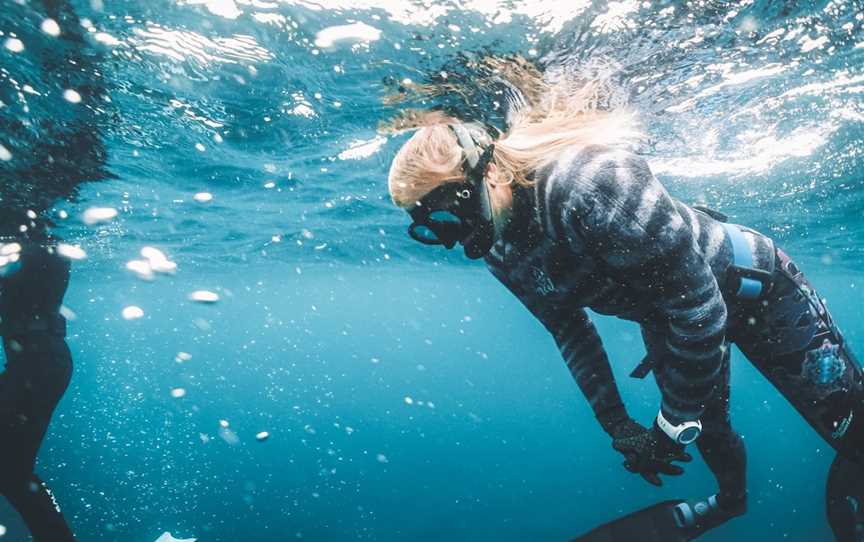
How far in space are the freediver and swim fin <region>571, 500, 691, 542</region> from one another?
249 inches

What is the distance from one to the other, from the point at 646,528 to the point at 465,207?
12.5ft

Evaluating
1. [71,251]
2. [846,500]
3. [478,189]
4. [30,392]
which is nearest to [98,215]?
[71,251]

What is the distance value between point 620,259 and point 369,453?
4495cm

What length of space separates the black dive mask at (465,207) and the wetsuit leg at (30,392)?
6282 millimetres

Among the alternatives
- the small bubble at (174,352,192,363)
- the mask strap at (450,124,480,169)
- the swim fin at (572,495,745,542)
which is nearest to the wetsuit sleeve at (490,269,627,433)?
the mask strap at (450,124,480,169)

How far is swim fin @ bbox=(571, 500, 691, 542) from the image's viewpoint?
4.06 m

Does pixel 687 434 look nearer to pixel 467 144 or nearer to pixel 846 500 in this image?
pixel 467 144

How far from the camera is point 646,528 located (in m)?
4.13

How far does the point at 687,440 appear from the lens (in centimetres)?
248

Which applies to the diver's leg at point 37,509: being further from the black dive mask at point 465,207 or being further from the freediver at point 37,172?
the black dive mask at point 465,207

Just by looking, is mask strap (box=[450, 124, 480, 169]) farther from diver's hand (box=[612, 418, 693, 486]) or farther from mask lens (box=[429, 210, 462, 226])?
diver's hand (box=[612, 418, 693, 486])

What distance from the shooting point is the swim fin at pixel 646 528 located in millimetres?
4059

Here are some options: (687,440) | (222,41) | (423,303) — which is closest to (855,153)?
(687,440)

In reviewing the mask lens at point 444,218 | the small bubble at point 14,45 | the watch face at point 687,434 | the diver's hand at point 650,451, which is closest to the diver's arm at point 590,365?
the diver's hand at point 650,451
